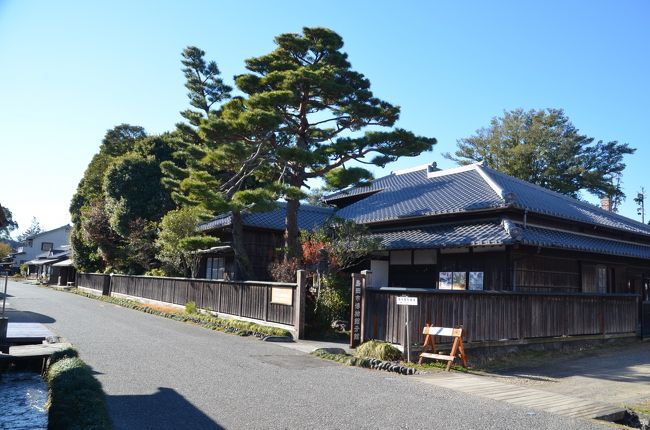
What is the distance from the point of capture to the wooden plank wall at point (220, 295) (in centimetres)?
1681

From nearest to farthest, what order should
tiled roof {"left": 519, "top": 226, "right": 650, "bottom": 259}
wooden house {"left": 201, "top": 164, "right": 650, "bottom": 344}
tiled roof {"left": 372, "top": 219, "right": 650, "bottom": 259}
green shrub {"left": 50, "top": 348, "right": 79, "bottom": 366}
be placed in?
green shrub {"left": 50, "top": 348, "right": 79, "bottom": 366} → wooden house {"left": 201, "top": 164, "right": 650, "bottom": 344} → tiled roof {"left": 372, "top": 219, "right": 650, "bottom": 259} → tiled roof {"left": 519, "top": 226, "right": 650, "bottom": 259}

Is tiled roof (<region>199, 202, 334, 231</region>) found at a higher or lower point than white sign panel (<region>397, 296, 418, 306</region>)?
higher

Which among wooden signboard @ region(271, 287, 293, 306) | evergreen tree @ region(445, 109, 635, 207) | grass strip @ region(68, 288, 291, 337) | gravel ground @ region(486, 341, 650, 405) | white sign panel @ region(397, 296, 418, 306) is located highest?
evergreen tree @ region(445, 109, 635, 207)

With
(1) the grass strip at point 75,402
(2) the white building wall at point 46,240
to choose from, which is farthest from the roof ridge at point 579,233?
(2) the white building wall at point 46,240

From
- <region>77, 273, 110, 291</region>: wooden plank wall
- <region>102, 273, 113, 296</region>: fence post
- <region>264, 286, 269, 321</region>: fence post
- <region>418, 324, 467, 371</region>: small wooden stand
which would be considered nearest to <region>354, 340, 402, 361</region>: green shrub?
<region>418, 324, 467, 371</region>: small wooden stand

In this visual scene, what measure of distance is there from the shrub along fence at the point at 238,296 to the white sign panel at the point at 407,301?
426 centimetres

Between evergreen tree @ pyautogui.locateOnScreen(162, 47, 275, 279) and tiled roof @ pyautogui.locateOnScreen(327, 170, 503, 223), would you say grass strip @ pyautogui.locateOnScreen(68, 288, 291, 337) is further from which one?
tiled roof @ pyautogui.locateOnScreen(327, 170, 503, 223)

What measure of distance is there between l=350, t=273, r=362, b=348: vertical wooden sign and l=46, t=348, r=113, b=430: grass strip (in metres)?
7.05

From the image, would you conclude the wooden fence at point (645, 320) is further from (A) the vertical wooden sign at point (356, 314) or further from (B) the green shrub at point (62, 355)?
(B) the green shrub at point (62, 355)

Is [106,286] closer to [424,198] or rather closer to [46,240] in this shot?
[424,198]

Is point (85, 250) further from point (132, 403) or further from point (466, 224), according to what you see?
point (132, 403)

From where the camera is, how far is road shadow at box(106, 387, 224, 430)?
6.23 m

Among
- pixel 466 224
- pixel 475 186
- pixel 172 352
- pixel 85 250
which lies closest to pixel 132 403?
pixel 172 352

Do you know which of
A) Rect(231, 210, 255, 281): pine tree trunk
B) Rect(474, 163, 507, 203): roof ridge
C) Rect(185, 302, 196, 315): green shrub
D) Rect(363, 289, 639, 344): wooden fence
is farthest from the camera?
Rect(185, 302, 196, 315): green shrub
